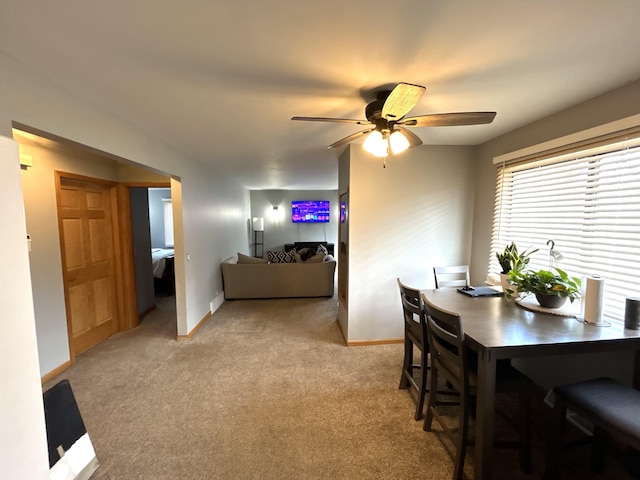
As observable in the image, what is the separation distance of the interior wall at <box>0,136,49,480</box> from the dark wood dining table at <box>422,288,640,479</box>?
76.4 inches

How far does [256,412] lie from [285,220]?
6.48m

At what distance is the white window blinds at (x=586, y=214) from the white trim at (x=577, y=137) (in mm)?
94

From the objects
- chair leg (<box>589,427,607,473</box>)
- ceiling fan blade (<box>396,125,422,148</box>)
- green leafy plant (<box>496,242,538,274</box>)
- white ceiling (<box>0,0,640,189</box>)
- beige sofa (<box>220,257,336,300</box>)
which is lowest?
chair leg (<box>589,427,607,473</box>)

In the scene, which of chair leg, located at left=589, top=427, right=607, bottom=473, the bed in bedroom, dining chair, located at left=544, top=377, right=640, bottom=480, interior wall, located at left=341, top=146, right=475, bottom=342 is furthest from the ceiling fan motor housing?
the bed in bedroom

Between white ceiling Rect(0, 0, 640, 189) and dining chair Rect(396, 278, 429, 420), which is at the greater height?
white ceiling Rect(0, 0, 640, 189)

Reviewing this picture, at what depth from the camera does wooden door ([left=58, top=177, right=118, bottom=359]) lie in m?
2.84

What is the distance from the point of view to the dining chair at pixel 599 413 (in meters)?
1.16

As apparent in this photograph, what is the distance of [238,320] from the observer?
3.92m

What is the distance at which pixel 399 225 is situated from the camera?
10.1ft

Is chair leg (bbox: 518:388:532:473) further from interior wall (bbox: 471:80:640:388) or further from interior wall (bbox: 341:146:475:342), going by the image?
interior wall (bbox: 341:146:475:342)

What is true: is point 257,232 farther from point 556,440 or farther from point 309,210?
point 556,440

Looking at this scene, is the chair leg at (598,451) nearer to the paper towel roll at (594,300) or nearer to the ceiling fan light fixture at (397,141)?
the paper towel roll at (594,300)

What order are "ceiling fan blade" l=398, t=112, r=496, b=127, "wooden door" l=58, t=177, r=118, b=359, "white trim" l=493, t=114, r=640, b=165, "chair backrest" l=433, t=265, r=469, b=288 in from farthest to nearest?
"wooden door" l=58, t=177, r=118, b=359
"chair backrest" l=433, t=265, r=469, b=288
"white trim" l=493, t=114, r=640, b=165
"ceiling fan blade" l=398, t=112, r=496, b=127

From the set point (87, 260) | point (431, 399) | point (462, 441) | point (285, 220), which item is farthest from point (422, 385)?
point (285, 220)
